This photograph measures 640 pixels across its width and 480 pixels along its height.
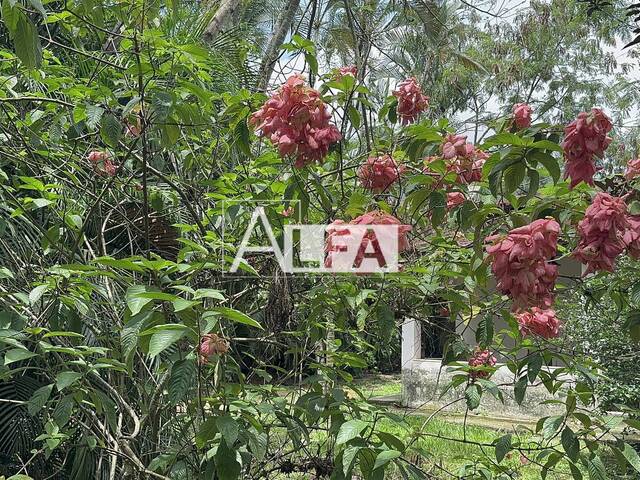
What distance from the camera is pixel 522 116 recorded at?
1756 mm

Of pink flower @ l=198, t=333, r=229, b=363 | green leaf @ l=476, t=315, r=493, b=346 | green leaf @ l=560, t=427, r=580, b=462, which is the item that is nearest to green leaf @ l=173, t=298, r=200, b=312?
pink flower @ l=198, t=333, r=229, b=363

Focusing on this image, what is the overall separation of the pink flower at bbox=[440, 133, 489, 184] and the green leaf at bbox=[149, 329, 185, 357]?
87cm

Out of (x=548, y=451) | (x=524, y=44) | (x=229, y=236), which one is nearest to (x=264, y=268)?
(x=229, y=236)

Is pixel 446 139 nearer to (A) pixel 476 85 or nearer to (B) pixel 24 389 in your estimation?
(B) pixel 24 389

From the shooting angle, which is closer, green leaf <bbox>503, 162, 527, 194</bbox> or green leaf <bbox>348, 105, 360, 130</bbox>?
green leaf <bbox>503, 162, 527, 194</bbox>

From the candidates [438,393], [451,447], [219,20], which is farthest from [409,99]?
[438,393]

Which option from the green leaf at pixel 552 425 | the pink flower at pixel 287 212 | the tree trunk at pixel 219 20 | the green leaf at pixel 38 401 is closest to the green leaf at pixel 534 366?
the green leaf at pixel 552 425

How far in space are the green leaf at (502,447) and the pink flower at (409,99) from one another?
1018mm

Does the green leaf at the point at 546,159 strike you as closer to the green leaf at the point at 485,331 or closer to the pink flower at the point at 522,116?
the pink flower at the point at 522,116

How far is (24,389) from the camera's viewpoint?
10.9ft

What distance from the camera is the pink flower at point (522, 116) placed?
5.74 feet

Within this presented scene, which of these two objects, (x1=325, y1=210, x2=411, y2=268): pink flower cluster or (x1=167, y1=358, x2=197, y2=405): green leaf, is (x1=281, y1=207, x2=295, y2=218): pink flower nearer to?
(x1=325, y1=210, x2=411, y2=268): pink flower cluster

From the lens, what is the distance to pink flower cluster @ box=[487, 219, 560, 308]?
4.15 ft

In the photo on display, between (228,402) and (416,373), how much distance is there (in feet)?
23.3
